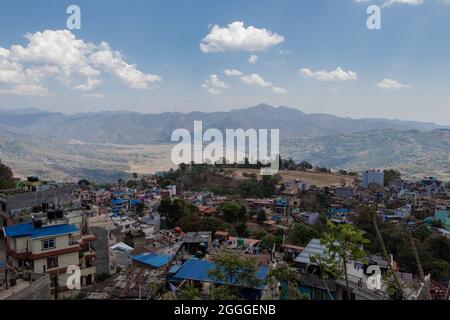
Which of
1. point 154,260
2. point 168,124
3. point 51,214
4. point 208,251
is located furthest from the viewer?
point 168,124

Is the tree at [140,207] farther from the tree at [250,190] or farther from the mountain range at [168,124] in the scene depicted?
the mountain range at [168,124]

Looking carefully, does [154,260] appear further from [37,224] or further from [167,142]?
[167,142]

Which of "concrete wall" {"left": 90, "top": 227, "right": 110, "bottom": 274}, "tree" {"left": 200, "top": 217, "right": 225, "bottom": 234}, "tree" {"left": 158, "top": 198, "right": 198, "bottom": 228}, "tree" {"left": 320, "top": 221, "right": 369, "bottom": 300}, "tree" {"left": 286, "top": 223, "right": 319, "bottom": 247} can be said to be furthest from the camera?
"tree" {"left": 158, "top": 198, "right": 198, "bottom": 228}

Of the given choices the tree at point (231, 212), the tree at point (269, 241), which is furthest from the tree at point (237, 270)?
the tree at point (231, 212)

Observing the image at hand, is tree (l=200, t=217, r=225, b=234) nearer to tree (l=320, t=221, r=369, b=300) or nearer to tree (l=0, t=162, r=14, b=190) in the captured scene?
tree (l=0, t=162, r=14, b=190)

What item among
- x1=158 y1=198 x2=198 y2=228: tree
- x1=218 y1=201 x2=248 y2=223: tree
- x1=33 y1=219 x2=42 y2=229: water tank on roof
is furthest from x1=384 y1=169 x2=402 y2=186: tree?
x1=33 y1=219 x2=42 y2=229: water tank on roof

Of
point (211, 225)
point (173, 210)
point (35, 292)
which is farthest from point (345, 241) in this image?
point (173, 210)
